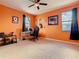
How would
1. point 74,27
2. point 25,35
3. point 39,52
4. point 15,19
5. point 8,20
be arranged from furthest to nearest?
point 25,35, point 15,19, point 8,20, point 74,27, point 39,52

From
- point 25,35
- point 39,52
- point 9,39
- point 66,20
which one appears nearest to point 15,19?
point 25,35

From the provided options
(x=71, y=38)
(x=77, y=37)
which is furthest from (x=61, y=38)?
(x=77, y=37)

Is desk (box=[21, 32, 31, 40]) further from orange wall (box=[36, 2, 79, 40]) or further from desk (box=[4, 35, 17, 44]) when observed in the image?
orange wall (box=[36, 2, 79, 40])

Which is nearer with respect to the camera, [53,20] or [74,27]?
[74,27]

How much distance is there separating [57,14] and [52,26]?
1000 mm

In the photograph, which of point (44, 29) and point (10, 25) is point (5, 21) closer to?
point (10, 25)

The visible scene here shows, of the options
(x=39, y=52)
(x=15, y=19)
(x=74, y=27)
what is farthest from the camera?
(x=15, y=19)

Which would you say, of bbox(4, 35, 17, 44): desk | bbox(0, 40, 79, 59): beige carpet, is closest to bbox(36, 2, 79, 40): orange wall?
bbox(0, 40, 79, 59): beige carpet

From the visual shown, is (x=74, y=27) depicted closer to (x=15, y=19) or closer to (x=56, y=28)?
(x=56, y=28)

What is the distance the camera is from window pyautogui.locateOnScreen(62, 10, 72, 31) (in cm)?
488

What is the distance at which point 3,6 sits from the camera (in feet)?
15.6

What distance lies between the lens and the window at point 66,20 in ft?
16.0

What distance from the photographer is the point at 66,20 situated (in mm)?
5074

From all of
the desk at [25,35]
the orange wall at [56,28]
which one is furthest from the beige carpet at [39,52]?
the desk at [25,35]
